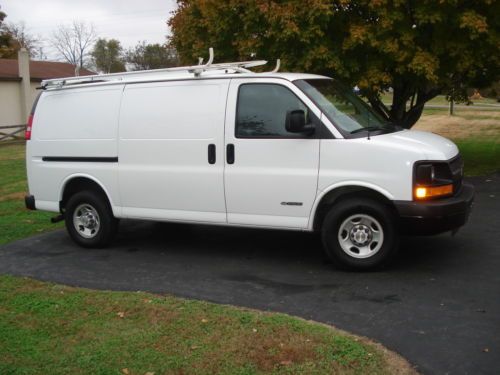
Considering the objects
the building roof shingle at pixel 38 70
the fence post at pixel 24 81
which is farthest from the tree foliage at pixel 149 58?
the fence post at pixel 24 81

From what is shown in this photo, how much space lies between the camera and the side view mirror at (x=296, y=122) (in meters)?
6.04

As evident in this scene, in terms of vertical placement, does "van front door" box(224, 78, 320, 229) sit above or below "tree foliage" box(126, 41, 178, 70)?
below

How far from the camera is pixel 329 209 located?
20.6 feet

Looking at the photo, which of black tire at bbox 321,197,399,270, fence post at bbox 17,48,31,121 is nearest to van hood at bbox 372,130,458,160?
black tire at bbox 321,197,399,270

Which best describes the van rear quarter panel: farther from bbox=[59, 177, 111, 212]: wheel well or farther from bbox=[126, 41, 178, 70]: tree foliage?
bbox=[126, 41, 178, 70]: tree foliage

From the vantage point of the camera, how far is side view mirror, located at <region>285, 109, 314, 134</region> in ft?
19.8

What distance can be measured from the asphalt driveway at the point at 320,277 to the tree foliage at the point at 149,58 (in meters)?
61.4

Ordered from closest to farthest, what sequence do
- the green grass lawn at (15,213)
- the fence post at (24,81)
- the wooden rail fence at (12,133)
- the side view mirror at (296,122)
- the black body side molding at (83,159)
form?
the side view mirror at (296,122) < the black body side molding at (83,159) < the green grass lawn at (15,213) < the wooden rail fence at (12,133) < the fence post at (24,81)

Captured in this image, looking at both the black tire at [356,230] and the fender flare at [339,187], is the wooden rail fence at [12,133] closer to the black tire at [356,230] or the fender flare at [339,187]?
the fender flare at [339,187]

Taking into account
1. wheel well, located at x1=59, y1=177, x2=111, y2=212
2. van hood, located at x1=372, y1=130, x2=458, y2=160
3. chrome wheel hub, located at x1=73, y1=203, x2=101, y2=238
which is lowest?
chrome wheel hub, located at x1=73, y1=203, x2=101, y2=238

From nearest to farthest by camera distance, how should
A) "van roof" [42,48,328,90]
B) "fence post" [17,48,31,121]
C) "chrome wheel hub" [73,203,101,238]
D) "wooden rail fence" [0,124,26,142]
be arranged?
"van roof" [42,48,328,90], "chrome wheel hub" [73,203,101,238], "wooden rail fence" [0,124,26,142], "fence post" [17,48,31,121]

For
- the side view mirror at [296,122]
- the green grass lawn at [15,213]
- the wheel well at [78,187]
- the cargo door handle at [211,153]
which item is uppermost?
A: the side view mirror at [296,122]

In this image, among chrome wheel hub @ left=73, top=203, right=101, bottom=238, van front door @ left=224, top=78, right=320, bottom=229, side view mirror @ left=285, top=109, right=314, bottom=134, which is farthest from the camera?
chrome wheel hub @ left=73, top=203, right=101, bottom=238

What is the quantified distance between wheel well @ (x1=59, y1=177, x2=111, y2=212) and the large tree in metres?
4.47
